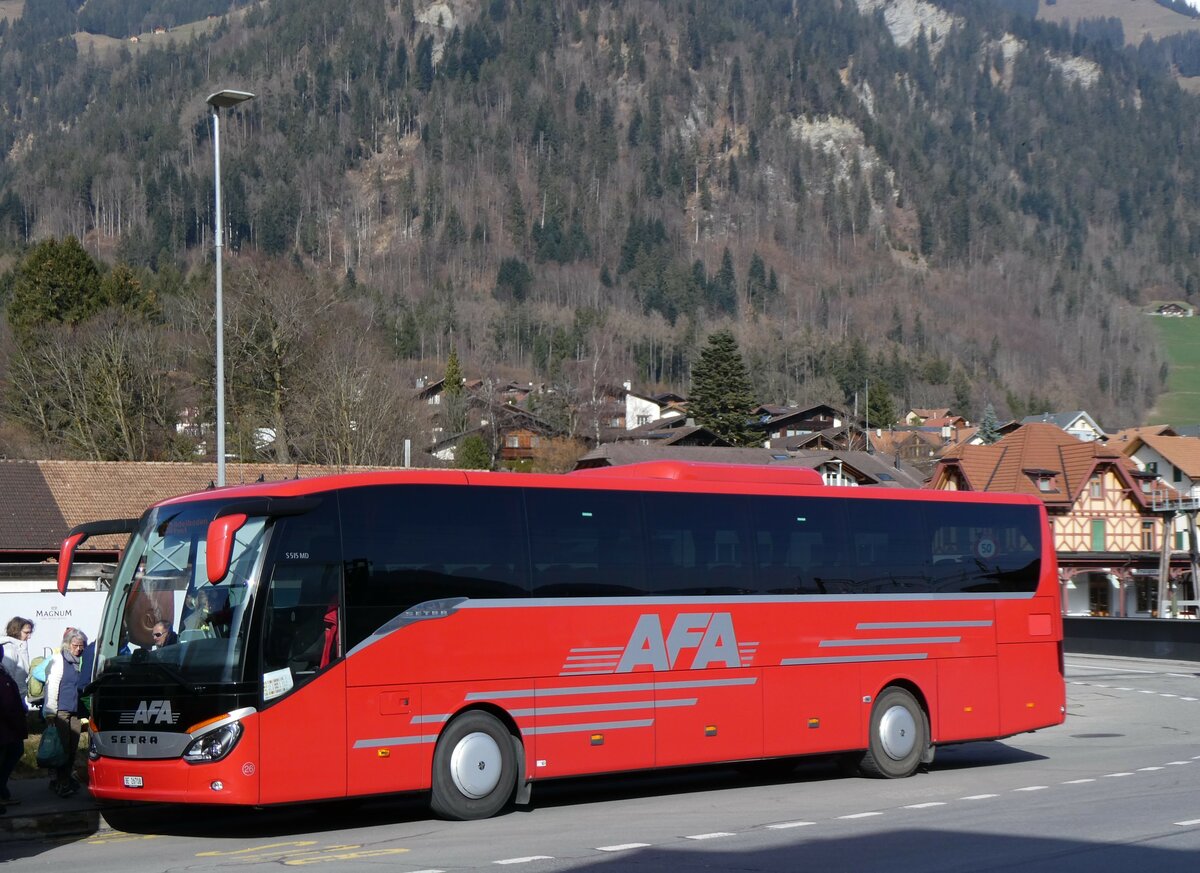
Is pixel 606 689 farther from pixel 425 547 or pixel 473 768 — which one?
pixel 425 547

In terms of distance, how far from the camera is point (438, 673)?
540 inches

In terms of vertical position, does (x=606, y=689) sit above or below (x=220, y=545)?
below

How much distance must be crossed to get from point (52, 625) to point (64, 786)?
24.0ft

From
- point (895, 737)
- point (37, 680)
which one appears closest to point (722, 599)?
point (895, 737)

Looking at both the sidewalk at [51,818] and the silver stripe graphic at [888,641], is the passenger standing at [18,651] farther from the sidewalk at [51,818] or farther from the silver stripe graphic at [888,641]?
the silver stripe graphic at [888,641]

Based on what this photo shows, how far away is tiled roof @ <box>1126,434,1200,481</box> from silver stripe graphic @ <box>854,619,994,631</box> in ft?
294

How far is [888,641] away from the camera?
57.4ft

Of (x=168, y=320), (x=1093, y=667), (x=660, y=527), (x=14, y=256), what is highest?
(x=14, y=256)

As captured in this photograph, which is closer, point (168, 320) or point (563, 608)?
point (563, 608)

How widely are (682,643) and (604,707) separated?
1162 mm

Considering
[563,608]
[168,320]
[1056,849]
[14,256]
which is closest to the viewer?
[1056,849]

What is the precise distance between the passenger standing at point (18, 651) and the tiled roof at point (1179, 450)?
95888 millimetres

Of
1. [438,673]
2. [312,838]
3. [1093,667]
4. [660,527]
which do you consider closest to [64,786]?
[312,838]

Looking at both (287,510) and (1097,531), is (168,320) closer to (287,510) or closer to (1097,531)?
(1097,531)
